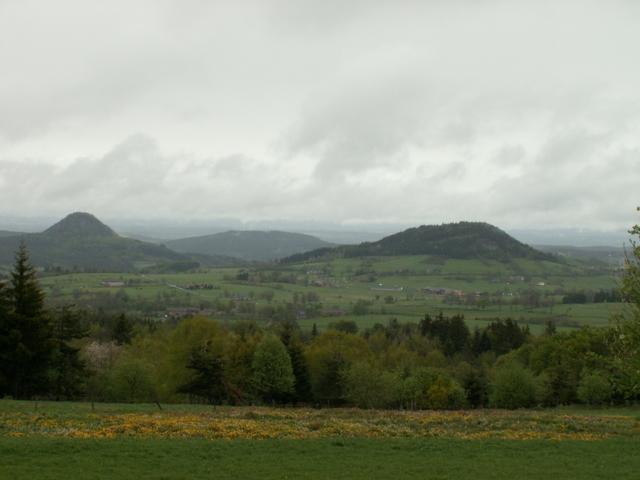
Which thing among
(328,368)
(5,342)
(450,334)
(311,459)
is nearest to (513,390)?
(328,368)

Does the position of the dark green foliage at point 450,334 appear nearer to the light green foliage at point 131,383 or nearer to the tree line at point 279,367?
the tree line at point 279,367

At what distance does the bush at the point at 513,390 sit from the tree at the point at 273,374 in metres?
21.8

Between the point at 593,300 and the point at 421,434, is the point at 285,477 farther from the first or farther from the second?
the point at 593,300

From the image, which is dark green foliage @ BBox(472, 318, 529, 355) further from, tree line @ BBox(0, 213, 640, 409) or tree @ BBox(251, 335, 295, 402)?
tree @ BBox(251, 335, 295, 402)

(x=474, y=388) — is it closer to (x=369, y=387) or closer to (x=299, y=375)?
(x=369, y=387)

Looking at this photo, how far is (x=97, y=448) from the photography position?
19.6 metres

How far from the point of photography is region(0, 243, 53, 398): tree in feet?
129

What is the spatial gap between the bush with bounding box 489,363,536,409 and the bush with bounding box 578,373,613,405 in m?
5.06

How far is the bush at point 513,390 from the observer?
193 feet

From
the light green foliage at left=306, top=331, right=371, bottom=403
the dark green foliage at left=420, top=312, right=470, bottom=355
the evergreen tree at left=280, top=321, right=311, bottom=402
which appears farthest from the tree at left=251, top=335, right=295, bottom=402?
the dark green foliage at left=420, top=312, right=470, bottom=355

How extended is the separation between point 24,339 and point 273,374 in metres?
24.3

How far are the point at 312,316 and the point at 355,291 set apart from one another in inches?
2347

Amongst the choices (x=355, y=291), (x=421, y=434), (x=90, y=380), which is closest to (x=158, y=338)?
(x=90, y=380)

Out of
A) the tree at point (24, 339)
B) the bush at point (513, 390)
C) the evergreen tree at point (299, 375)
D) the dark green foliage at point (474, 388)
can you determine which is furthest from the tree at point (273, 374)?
the bush at point (513, 390)
